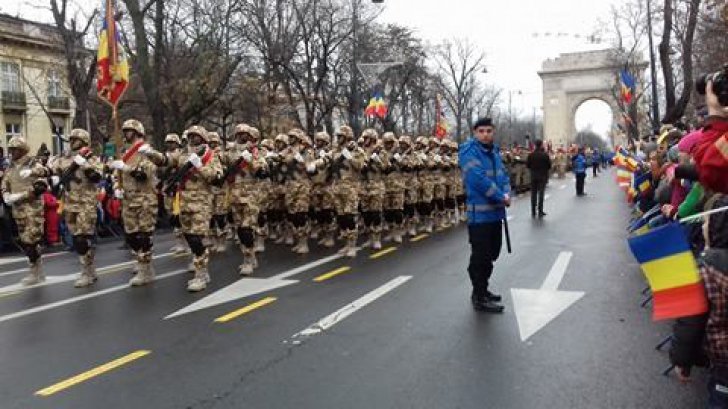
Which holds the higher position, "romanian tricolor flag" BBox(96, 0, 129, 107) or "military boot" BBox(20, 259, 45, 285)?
"romanian tricolor flag" BBox(96, 0, 129, 107)

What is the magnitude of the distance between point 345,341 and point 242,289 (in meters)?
3.04

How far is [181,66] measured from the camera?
26.6 metres

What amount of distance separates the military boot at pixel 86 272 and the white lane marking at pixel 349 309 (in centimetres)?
422

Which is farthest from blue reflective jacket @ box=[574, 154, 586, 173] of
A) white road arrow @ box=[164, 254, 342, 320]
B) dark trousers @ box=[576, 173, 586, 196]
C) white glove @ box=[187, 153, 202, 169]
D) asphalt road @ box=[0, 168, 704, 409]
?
white glove @ box=[187, 153, 202, 169]

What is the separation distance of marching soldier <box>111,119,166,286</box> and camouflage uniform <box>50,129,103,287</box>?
0.41 m

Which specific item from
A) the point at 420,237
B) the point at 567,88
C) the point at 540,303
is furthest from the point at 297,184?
the point at 567,88

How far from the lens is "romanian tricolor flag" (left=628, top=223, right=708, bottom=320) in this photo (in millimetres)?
3975

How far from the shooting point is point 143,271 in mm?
9789

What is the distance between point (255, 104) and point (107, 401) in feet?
87.1

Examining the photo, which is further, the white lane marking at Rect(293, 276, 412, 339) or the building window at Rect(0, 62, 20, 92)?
the building window at Rect(0, 62, 20, 92)

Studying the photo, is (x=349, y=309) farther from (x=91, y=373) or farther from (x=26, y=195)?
(x=26, y=195)

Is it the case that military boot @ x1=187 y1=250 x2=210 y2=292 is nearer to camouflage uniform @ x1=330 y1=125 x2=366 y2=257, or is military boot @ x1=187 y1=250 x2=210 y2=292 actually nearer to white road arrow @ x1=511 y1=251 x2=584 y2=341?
camouflage uniform @ x1=330 y1=125 x2=366 y2=257

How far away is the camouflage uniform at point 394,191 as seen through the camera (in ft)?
45.1

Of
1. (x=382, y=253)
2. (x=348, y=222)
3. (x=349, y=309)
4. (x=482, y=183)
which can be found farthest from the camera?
(x=382, y=253)
